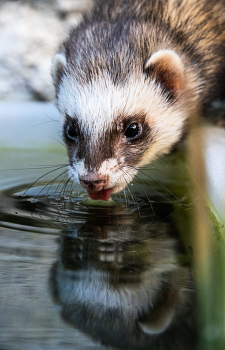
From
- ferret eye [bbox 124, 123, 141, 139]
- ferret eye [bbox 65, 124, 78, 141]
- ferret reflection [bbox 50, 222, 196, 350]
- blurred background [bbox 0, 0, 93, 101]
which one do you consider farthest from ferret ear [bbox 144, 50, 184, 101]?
blurred background [bbox 0, 0, 93, 101]

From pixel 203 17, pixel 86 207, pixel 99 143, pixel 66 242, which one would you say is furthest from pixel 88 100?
pixel 203 17

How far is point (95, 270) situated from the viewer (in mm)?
1066

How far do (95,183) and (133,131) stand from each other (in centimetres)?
33

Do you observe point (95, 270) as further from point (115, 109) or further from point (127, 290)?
point (115, 109)

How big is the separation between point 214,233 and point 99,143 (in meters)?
0.54

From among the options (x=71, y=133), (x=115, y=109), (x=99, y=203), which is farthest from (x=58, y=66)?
(x=99, y=203)

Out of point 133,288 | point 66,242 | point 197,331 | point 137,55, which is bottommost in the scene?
point 197,331

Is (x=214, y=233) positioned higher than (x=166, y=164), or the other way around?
Answer: (x=166, y=164)

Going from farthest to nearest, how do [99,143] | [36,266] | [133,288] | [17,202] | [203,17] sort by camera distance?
1. [203,17]
2. [17,202]
3. [99,143]
4. [36,266]
5. [133,288]

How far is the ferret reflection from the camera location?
781 millimetres

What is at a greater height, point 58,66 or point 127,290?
point 58,66

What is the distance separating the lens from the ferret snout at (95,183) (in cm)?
150

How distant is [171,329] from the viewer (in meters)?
0.79

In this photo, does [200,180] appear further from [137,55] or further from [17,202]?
[17,202]
